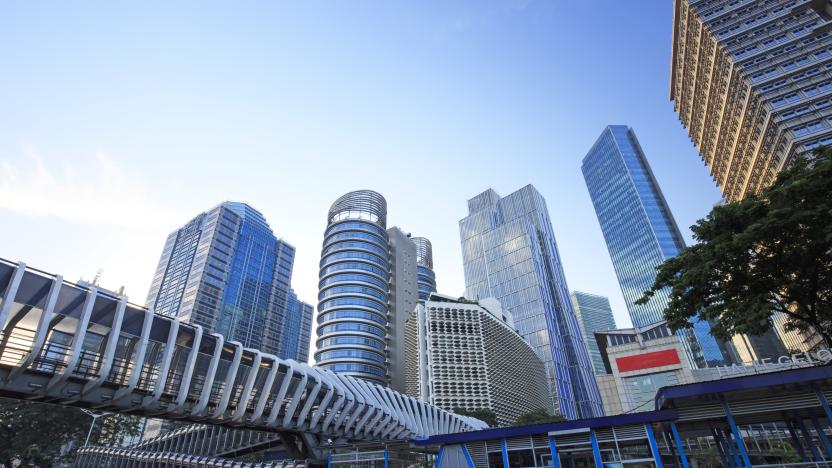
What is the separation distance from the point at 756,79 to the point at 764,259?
6406 cm

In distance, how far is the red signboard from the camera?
75.0m

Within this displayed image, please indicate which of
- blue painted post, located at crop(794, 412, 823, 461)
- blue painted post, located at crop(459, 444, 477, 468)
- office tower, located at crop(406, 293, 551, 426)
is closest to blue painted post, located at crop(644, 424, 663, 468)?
blue painted post, located at crop(794, 412, 823, 461)

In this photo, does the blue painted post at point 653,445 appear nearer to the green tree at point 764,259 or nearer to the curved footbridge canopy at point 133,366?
the green tree at point 764,259

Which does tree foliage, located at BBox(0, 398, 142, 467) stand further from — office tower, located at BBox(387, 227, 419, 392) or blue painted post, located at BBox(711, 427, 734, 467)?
office tower, located at BBox(387, 227, 419, 392)

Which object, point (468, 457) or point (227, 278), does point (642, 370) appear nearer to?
point (468, 457)

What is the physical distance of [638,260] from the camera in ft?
595

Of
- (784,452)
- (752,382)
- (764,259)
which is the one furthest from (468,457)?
(784,452)

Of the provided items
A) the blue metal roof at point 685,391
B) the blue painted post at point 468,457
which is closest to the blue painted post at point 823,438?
the blue metal roof at point 685,391

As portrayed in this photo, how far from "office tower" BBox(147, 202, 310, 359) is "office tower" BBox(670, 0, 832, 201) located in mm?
149692

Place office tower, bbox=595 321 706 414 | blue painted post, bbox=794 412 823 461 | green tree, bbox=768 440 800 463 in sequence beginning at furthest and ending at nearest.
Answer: office tower, bbox=595 321 706 414
green tree, bbox=768 440 800 463
blue painted post, bbox=794 412 823 461

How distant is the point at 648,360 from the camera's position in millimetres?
76250

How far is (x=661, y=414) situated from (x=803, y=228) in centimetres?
1145

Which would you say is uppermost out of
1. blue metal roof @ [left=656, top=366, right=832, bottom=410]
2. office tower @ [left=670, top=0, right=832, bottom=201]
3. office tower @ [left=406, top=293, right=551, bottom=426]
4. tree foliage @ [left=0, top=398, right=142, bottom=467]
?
office tower @ [left=670, top=0, right=832, bottom=201]

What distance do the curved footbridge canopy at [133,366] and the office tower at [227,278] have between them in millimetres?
121315
